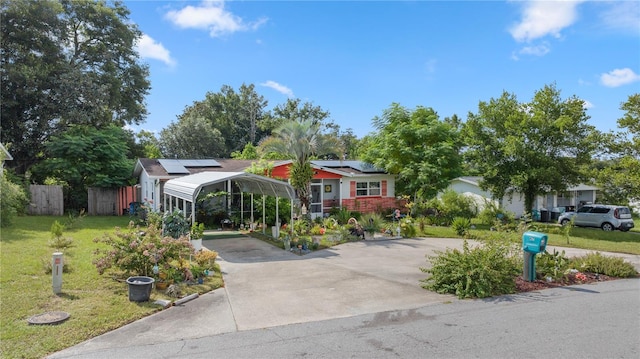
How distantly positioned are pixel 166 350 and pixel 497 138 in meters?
Answer: 20.8

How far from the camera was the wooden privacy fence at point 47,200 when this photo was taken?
67.5 ft

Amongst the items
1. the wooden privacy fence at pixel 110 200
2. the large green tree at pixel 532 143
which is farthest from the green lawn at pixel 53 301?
the large green tree at pixel 532 143

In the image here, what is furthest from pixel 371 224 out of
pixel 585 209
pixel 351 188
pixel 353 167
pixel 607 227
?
pixel 585 209

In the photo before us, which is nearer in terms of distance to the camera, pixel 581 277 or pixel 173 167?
pixel 581 277

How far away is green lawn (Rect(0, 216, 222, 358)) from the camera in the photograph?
5430mm

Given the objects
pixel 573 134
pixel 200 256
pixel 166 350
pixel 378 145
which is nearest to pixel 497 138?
pixel 573 134

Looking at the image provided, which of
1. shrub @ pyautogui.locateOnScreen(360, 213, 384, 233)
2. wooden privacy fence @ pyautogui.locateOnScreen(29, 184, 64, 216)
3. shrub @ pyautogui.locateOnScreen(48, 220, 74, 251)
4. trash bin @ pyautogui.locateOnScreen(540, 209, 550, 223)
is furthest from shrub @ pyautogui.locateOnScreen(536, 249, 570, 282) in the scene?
wooden privacy fence @ pyautogui.locateOnScreen(29, 184, 64, 216)

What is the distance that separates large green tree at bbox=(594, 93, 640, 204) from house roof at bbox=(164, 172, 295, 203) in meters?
15.1

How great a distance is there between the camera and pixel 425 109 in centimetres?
2505

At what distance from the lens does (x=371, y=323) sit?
639cm

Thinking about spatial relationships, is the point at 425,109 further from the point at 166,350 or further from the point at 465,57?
the point at 166,350

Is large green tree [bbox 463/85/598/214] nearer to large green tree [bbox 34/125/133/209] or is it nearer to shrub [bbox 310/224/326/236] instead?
shrub [bbox 310/224/326/236]

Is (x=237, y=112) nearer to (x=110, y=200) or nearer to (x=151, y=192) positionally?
(x=110, y=200)

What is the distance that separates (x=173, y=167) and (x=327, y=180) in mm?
8693
